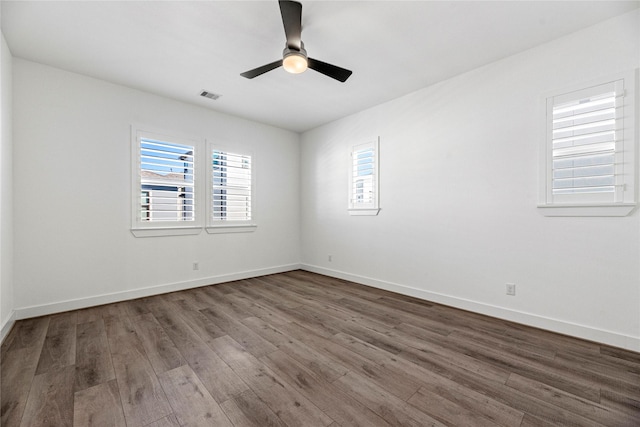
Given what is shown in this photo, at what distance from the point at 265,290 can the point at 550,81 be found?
13.8 feet

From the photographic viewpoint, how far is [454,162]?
338 cm

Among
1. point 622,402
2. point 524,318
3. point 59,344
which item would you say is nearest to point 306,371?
point 622,402

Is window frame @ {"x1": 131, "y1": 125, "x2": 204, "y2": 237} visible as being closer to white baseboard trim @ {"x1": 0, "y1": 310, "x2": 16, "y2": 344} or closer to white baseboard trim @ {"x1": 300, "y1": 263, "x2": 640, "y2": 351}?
white baseboard trim @ {"x1": 0, "y1": 310, "x2": 16, "y2": 344}

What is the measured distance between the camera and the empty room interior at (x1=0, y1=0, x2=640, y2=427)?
71.2 inches

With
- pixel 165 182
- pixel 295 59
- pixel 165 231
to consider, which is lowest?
pixel 165 231

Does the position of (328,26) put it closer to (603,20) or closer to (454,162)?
(454,162)

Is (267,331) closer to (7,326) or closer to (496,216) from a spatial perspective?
(7,326)

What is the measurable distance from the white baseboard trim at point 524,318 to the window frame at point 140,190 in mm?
2936

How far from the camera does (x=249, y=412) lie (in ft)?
5.15

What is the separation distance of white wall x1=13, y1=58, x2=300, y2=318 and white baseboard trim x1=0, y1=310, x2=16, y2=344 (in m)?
0.09

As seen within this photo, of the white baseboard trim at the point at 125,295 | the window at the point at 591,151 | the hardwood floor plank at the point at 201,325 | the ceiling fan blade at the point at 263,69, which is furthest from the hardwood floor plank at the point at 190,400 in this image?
the window at the point at 591,151

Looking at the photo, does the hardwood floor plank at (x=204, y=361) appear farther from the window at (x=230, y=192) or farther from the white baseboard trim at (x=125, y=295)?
the window at (x=230, y=192)

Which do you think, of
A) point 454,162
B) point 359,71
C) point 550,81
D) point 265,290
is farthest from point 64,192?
point 550,81

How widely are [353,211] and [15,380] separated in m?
4.01
